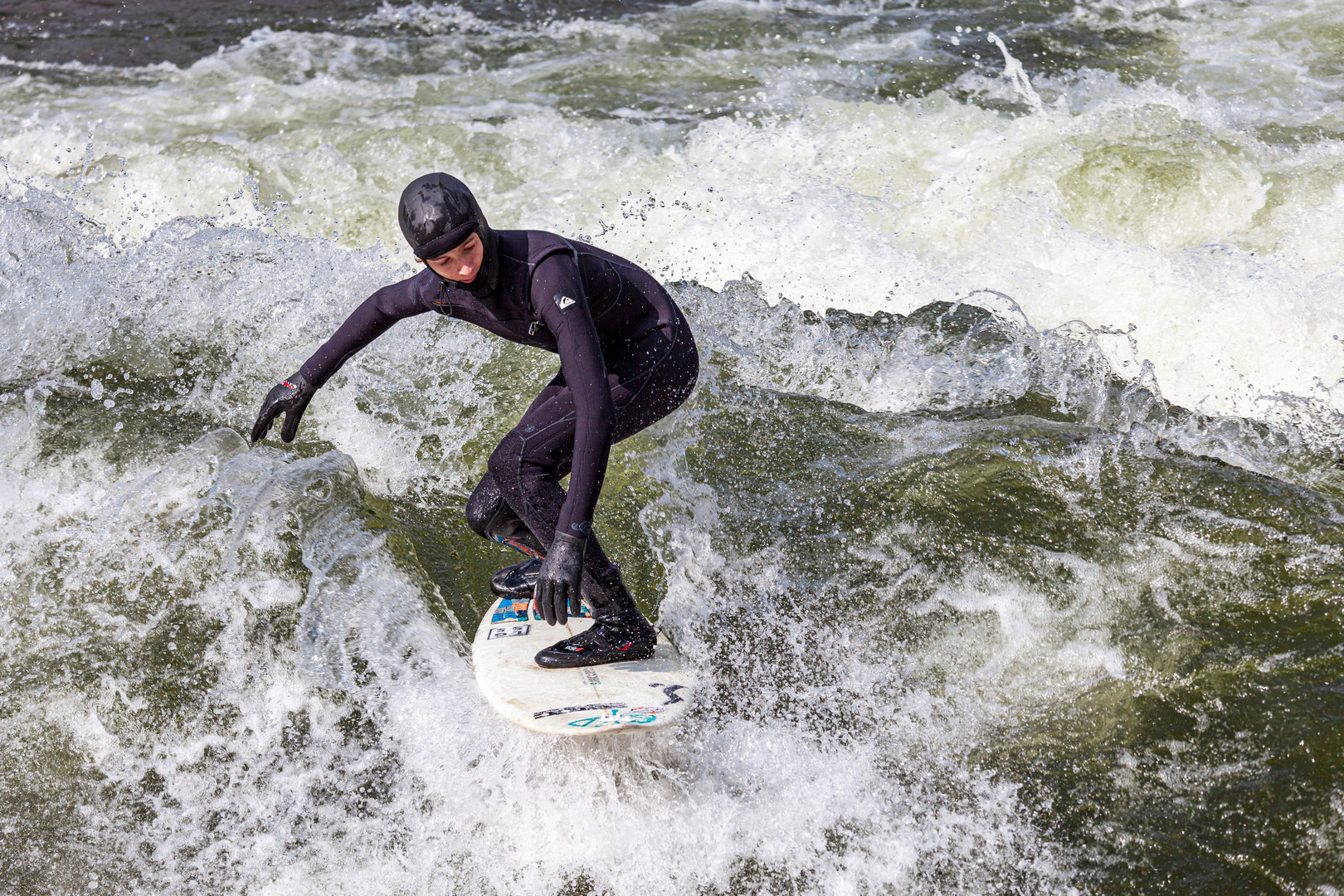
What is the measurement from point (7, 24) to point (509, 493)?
11.5m

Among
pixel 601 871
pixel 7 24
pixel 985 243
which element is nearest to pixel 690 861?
pixel 601 871

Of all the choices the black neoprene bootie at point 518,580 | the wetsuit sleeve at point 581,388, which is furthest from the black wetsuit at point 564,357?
the black neoprene bootie at point 518,580

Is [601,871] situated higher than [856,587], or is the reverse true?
[856,587]

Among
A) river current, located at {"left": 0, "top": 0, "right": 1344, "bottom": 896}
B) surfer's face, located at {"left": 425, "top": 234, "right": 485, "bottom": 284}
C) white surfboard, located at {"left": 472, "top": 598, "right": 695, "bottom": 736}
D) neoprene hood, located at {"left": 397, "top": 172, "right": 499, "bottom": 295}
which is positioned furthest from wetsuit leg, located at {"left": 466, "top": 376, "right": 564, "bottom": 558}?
neoprene hood, located at {"left": 397, "top": 172, "right": 499, "bottom": 295}

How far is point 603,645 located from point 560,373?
3.25ft

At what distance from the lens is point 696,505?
4492mm

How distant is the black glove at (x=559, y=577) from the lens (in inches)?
118

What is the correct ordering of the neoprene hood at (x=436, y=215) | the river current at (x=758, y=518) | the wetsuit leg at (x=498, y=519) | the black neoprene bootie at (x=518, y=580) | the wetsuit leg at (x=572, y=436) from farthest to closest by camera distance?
the black neoprene bootie at (x=518, y=580) < the wetsuit leg at (x=498, y=519) < the wetsuit leg at (x=572, y=436) < the river current at (x=758, y=518) < the neoprene hood at (x=436, y=215)

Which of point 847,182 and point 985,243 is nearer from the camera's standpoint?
point 985,243

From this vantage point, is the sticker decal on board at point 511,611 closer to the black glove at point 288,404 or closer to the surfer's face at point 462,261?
the black glove at point 288,404

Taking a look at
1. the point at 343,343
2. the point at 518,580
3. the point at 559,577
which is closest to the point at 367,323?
the point at 343,343

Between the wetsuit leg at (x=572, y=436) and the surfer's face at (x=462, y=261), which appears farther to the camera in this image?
the wetsuit leg at (x=572, y=436)

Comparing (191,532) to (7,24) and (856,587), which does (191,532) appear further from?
(7,24)

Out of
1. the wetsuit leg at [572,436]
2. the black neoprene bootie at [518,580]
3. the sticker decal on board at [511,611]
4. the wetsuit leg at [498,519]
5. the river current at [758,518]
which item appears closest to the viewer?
the river current at [758,518]
